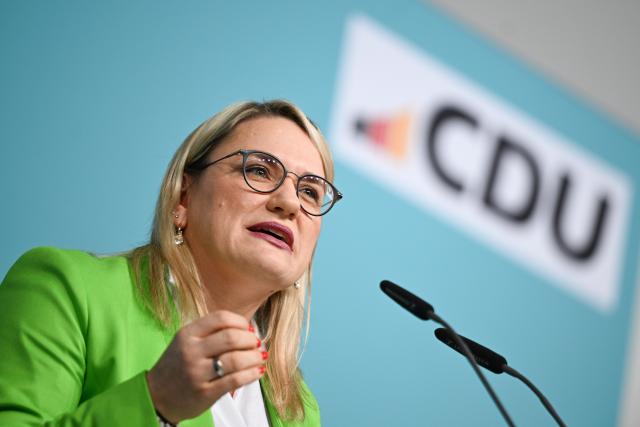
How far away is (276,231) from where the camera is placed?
162 cm

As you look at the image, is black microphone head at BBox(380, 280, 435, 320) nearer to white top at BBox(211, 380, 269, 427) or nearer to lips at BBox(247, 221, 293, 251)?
lips at BBox(247, 221, 293, 251)

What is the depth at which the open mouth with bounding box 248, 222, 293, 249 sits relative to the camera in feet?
5.23

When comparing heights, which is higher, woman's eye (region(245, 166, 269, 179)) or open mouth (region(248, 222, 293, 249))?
woman's eye (region(245, 166, 269, 179))

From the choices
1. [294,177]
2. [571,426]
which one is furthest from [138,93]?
[571,426]

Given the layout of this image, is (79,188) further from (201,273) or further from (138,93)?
(201,273)

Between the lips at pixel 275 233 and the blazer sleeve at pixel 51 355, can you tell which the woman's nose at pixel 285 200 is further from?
the blazer sleeve at pixel 51 355

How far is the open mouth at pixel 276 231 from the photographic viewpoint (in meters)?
1.59

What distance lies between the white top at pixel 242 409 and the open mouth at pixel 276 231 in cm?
34

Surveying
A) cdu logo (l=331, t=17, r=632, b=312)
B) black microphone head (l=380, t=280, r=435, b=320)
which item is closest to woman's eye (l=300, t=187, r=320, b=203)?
black microphone head (l=380, t=280, r=435, b=320)

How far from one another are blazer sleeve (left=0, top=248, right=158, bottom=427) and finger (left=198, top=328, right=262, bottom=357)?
12cm

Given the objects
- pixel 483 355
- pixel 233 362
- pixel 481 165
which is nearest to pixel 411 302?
pixel 483 355

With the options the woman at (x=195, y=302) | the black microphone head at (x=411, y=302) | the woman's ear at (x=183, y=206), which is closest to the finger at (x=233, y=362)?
the woman at (x=195, y=302)

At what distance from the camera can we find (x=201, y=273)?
165 cm

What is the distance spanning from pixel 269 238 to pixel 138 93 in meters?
0.82
